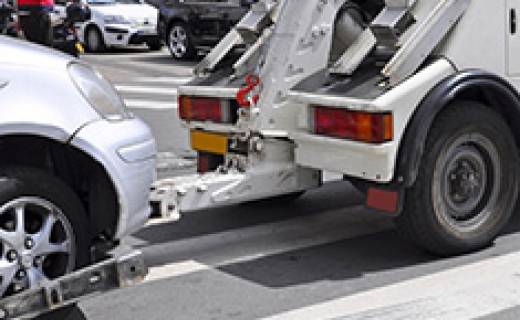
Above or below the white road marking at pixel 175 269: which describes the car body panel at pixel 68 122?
above

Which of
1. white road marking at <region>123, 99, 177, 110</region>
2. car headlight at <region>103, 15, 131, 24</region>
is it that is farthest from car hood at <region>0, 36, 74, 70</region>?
car headlight at <region>103, 15, 131, 24</region>

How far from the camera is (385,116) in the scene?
202 inches

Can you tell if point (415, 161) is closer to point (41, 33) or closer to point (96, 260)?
point (96, 260)

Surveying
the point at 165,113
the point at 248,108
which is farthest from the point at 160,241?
the point at 165,113

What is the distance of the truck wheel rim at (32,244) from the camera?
406cm

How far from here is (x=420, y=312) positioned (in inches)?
187

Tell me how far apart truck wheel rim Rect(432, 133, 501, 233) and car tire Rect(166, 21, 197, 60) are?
12627mm

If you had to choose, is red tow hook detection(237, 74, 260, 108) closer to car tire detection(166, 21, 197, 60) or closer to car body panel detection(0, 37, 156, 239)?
car body panel detection(0, 37, 156, 239)

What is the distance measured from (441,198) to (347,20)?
1.35 meters

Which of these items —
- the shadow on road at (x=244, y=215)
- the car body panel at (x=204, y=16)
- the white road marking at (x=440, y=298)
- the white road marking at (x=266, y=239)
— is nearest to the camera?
the white road marking at (x=440, y=298)

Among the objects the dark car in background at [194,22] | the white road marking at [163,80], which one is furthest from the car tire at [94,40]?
the white road marking at [163,80]

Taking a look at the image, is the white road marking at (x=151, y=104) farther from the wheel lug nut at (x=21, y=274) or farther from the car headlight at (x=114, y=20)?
the wheel lug nut at (x=21, y=274)

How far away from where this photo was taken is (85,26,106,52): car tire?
21.0 m

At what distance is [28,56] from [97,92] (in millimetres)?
390
